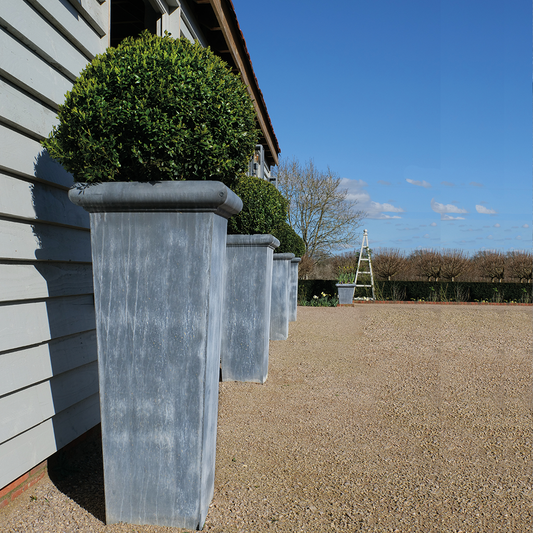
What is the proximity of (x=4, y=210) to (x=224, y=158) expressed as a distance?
3.89 feet

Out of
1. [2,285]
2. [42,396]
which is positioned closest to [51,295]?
[2,285]

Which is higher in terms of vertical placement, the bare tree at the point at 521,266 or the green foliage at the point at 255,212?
the green foliage at the point at 255,212

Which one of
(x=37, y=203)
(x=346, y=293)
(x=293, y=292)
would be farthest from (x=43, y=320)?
(x=346, y=293)

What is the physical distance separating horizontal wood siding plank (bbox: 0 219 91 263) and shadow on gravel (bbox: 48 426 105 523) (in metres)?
1.29

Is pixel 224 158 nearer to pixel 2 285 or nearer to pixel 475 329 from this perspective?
pixel 2 285

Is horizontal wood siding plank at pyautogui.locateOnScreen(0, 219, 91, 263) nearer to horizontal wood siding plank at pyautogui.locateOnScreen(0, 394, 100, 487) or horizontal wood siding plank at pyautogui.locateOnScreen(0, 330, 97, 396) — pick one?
horizontal wood siding plank at pyautogui.locateOnScreen(0, 330, 97, 396)

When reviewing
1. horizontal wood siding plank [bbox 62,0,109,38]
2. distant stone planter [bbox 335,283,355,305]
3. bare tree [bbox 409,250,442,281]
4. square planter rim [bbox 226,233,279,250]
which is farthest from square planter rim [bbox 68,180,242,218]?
bare tree [bbox 409,250,442,281]

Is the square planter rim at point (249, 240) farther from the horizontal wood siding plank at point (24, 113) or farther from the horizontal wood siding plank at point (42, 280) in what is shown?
the horizontal wood siding plank at point (24, 113)

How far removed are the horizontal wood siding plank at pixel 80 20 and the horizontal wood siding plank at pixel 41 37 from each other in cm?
4

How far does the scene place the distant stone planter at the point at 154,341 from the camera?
77.8 inches

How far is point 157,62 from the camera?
6.61 ft

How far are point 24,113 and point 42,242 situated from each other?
73 cm

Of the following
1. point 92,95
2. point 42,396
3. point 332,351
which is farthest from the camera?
point 332,351

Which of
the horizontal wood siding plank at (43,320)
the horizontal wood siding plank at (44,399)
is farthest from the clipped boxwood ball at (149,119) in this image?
the horizontal wood siding plank at (44,399)
